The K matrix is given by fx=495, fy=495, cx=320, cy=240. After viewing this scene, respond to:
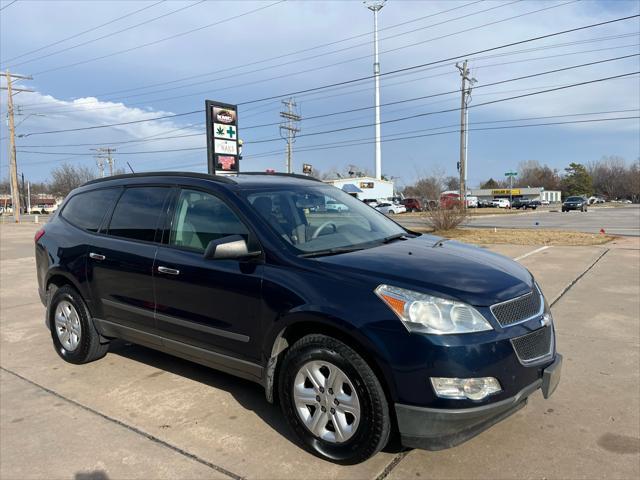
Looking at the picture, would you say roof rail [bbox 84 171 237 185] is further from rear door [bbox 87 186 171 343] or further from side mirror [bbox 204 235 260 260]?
side mirror [bbox 204 235 260 260]

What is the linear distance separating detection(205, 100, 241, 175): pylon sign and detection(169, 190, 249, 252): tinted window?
12636mm

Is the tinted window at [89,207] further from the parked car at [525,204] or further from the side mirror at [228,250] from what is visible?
the parked car at [525,204]

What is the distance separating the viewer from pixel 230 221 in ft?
11.8

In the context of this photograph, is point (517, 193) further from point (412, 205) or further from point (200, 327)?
point (200, 327)

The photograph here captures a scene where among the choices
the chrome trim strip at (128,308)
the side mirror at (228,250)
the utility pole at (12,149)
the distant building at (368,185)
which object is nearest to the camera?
the side mirror at (228,250)

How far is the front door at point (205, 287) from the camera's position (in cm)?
331

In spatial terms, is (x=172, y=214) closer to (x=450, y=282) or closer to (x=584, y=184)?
(x=450, y=282)

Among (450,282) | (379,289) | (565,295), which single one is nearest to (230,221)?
(379,289)

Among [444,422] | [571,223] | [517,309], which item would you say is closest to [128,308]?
[444,422]

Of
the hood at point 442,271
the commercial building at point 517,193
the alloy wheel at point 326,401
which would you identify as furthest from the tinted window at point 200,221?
the commercial building at point 517,193

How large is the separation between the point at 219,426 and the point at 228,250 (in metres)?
1.26

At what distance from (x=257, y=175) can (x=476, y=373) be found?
2.63m

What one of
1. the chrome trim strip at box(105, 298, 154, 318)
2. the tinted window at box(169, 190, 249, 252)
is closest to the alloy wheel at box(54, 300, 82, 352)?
the chrome trim strip at box(105, 298, 154, 318)

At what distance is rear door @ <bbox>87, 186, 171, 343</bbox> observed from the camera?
3.98 meters
